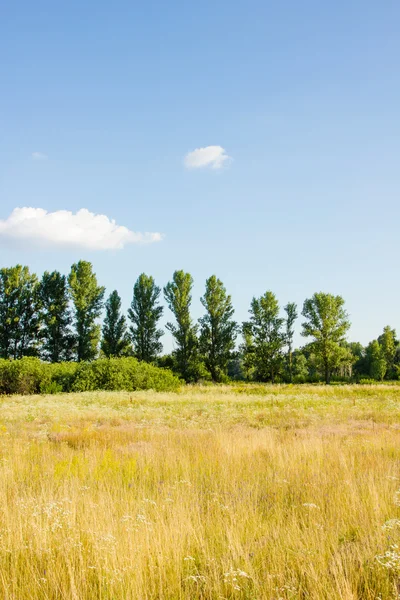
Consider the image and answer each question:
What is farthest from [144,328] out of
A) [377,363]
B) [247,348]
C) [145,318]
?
[377,363]

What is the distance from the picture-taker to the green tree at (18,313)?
49.1 metres

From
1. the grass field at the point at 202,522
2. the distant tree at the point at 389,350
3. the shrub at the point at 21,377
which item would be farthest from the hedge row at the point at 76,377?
the distant tree at the point at 389,350

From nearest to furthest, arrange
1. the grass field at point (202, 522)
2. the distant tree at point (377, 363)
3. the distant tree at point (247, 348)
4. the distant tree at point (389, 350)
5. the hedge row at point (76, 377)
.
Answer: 1. the grass field at point (202, 522)
2. the hedge row at point (76, 377)
3. the distant tree at point (247, 348)
4. the distant tree at point (377, 363)
5. the distant tree at point (389, 350)

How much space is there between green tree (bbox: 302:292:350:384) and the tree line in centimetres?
13

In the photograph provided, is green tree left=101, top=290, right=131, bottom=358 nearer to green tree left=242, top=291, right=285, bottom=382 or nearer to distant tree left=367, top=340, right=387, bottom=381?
green tree left=242, top=291, right=285, bottom=382

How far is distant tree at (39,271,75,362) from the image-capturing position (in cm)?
4878

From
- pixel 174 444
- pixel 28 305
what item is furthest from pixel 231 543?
pixel 28 305

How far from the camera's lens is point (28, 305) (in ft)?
166

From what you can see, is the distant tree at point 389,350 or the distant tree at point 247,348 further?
the distant tree at point 389,350

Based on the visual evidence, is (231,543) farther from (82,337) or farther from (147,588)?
(82,337)

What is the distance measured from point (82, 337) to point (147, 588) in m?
46.7

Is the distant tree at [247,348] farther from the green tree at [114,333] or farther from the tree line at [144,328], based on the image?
the green tree at [114,333]

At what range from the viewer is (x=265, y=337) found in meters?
54.8

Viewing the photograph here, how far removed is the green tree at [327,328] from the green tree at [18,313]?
36.6 meters
